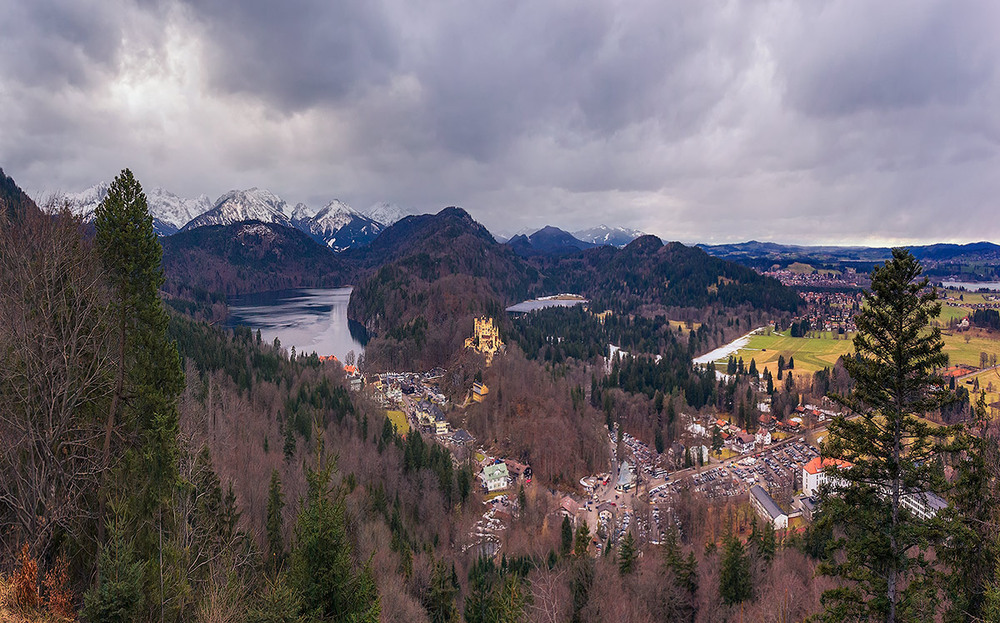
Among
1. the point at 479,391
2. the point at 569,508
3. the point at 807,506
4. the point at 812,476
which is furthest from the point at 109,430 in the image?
the point at 479,391

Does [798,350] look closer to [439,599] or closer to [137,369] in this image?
[439,599]

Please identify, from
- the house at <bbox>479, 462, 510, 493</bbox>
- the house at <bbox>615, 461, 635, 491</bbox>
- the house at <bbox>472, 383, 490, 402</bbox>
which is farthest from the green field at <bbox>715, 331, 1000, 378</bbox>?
the house at <bbox>479, 462, 510, 493</bbox>

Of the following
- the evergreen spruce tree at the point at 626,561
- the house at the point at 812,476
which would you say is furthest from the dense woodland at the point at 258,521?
the house at the point at 812,476

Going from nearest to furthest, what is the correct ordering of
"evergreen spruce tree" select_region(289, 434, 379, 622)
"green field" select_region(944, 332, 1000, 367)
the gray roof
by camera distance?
"evergreen spruce tree" select_region(289, 434, 379, 622) < the gray roof < "green field" select_region(944, 332, 1000, 367)

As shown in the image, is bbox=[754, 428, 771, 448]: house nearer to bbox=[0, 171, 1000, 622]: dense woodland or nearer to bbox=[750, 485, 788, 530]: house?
bbox=[750, 485, 788, 530]: house

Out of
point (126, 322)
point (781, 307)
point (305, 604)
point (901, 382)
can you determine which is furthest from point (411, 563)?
point (781, 307)

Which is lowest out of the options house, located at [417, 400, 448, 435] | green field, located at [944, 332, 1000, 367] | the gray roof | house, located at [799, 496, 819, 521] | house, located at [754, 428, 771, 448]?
house, located at [799, 496, 819, 521]
